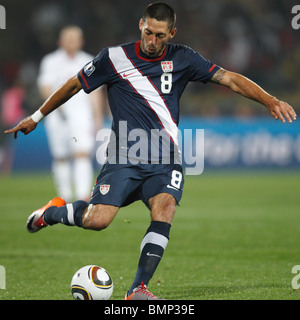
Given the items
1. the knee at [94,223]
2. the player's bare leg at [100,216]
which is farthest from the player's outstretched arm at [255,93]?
the knee at [94,223]

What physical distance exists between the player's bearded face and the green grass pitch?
1356mm

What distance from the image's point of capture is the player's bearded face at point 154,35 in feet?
16.2

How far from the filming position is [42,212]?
5613 millimetres

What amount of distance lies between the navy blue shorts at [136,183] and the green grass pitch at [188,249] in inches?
14.4

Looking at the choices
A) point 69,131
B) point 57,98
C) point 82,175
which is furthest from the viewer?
point 69,131

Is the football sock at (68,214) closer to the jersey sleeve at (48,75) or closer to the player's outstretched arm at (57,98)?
the player's outstretched arm at (57,98)

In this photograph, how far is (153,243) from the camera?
479cm

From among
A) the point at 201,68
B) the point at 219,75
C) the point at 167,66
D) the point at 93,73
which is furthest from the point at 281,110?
the point at 93,73

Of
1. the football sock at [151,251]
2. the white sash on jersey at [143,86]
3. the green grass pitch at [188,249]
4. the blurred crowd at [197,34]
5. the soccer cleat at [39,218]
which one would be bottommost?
the green grass pitch at [188,249]

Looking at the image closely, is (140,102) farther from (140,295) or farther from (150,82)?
(140,295)

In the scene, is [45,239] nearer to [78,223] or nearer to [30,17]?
[78,223]

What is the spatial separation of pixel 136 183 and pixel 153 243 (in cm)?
56
